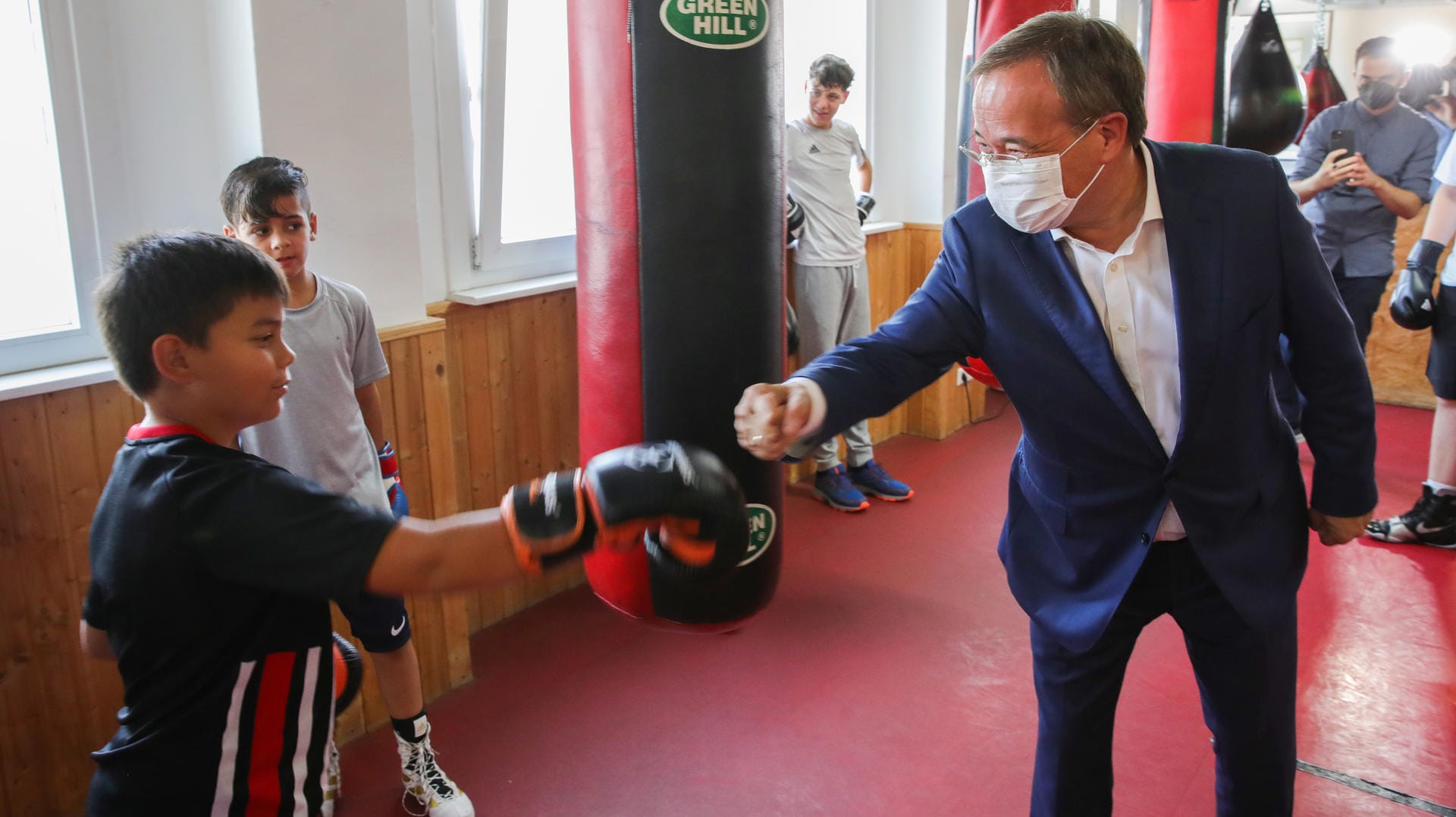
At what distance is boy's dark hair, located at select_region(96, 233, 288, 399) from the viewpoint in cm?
114

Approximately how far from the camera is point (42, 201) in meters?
2.21

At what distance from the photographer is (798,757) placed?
2.49 meters

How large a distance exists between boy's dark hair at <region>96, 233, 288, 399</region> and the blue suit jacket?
78 centimetres

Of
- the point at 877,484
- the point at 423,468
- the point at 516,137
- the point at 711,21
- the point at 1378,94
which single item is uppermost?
the point at 711,21

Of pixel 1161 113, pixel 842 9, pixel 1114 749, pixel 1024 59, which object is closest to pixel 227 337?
pixel 1024 59

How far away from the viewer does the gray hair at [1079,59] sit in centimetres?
145

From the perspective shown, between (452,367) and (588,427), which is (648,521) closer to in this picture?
(588,427)

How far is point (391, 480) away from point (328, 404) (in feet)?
0.98

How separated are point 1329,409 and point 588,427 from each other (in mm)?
1398

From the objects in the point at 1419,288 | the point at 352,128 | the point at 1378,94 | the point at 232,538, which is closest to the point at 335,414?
the point at 352,128

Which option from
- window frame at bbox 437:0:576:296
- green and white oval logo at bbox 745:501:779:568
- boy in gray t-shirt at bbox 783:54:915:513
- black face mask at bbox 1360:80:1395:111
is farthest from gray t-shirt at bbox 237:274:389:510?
black face mask at bbox 1360:80:1395:111

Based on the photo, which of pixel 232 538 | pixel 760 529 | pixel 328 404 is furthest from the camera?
pixel 760 529

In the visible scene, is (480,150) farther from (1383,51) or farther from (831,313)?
(1383,51)

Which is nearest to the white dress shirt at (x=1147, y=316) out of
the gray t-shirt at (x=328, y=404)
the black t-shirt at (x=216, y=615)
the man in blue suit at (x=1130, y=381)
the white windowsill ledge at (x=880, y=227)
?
the man in blue suit at (x=1130, y=381)
